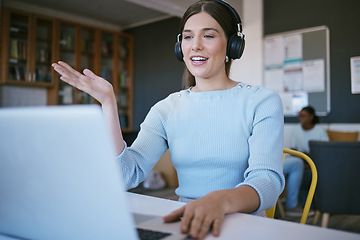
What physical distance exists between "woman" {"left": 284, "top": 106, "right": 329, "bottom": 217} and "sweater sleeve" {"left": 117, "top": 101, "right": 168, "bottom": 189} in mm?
2367

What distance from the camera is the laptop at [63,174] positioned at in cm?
40

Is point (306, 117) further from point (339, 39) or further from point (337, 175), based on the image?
point (337, 175)

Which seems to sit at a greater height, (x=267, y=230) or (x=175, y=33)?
(x=175, y=33)

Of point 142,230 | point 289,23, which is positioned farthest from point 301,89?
point 142,230

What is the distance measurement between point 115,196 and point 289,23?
4768mm

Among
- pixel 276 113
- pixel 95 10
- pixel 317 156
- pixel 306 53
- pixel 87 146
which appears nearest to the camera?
pixel 87 146

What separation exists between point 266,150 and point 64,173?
2.12 ft

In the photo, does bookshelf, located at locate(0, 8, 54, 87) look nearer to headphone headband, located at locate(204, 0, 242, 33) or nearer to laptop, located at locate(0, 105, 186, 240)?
headphone headband, located at locate(204, 0, 242, 33)

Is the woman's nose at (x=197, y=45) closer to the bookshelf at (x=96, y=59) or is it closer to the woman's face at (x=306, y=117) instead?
the woman's face at (x=306, y=117)

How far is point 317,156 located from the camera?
2369 mm

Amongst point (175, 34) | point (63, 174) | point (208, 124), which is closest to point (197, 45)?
point (208, 124)

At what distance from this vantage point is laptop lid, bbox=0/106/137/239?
1.32 ft

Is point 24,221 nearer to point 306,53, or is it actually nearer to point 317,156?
point 317,156

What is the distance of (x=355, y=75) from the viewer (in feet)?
13.2
